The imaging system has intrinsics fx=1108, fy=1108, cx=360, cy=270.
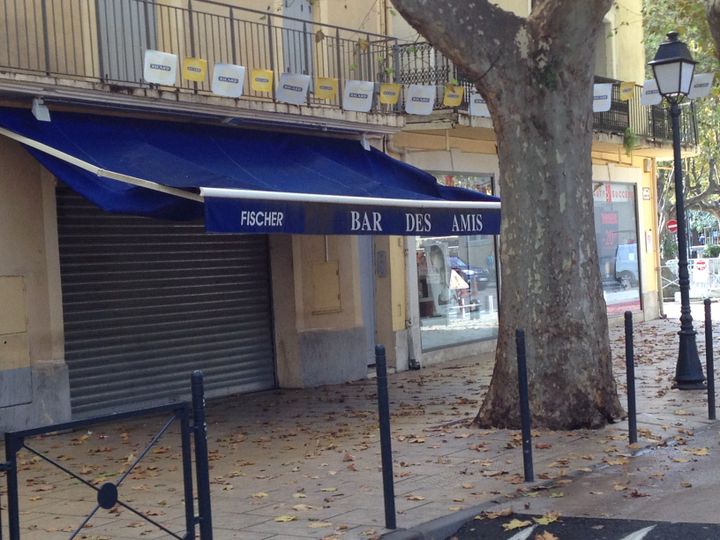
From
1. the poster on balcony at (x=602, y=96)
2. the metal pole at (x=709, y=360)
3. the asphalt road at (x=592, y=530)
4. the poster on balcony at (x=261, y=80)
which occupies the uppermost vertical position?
the poster on balcony at (x=602, y=96)

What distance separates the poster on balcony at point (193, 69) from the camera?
1278cm

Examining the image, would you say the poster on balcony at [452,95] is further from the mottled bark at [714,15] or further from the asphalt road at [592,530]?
the asphalt road at [592,530]

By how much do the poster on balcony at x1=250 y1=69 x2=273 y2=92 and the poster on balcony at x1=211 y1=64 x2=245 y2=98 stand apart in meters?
0.38

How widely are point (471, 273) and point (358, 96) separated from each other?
5194mm

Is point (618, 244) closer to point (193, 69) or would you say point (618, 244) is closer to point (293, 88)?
point (293, 88)

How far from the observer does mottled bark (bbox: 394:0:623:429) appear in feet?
34.5

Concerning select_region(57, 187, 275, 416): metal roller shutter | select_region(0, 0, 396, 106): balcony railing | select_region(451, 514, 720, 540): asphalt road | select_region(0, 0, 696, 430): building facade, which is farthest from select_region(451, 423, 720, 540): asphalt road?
select_region(0, 0, 396, 106): balcony railing

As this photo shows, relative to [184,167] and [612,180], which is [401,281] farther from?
[612,180]

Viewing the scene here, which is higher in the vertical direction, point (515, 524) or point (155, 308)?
point (155, 308)

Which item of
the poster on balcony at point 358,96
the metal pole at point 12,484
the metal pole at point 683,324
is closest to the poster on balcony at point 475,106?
the poster on balcony at point 358,96

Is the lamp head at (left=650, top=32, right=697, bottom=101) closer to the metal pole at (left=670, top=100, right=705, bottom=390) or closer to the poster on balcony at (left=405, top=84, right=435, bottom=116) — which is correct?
the metal pole at (left=670, top=100, right=705, bottom=390)

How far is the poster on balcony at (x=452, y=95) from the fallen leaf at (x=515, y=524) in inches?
402

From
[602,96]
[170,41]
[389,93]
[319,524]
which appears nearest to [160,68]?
[170,41]

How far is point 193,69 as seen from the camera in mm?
12859
